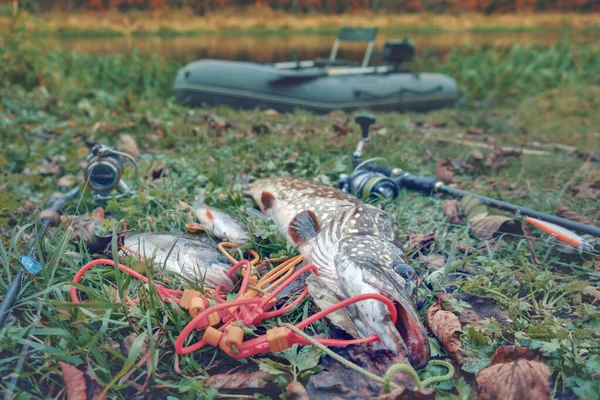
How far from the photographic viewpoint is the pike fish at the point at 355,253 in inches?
72.1

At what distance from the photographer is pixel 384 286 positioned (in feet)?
6.20

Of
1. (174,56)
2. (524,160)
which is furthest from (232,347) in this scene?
(174,56)

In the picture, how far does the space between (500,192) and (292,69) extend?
212 inches

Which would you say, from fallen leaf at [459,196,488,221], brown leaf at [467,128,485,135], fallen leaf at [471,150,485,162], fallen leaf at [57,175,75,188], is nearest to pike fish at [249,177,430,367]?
fallen leaf at [459,196,488,221]

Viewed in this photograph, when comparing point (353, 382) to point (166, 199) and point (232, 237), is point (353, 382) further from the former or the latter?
point (166, 199)

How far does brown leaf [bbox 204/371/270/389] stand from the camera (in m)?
1.83

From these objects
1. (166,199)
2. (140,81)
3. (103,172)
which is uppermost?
(103,172)

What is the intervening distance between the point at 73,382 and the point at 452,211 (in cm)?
245

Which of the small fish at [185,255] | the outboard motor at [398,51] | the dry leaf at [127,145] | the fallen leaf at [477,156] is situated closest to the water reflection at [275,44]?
the outboard motor at [398,51]

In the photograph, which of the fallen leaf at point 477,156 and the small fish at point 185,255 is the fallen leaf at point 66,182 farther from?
the fallen leaf at point 477,156

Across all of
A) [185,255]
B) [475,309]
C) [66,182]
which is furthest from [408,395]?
[66,182]

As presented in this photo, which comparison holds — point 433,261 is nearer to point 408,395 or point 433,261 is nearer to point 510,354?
point 510,354

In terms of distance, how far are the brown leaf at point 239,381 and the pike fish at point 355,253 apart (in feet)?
1.36

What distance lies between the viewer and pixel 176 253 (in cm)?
242
